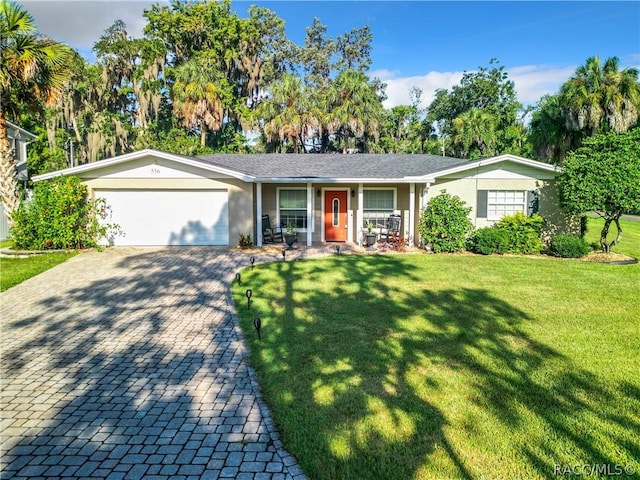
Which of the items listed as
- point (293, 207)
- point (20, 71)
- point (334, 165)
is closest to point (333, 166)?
point (334, 165)

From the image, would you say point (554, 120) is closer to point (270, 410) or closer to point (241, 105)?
point (270, 410)

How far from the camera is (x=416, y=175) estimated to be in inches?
531

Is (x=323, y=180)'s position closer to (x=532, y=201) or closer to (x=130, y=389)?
(x=532, y=201)

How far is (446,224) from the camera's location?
1303 centimetres

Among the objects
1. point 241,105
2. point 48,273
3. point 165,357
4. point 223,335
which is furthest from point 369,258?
point 241,105

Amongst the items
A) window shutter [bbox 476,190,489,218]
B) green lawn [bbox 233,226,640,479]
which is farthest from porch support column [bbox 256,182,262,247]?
window shutter [bbox 476,190,489,218]

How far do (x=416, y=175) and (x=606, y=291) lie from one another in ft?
22.2

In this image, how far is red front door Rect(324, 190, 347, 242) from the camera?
50.2 feet

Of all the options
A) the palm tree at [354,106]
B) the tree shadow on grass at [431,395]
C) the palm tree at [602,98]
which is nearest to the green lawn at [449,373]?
the tree shadow on grass at [431,395]

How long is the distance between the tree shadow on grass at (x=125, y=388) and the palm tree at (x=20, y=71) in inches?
313

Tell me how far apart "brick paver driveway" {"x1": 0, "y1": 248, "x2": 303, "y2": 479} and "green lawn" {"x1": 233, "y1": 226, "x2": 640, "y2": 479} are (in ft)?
1.34

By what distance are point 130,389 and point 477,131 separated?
28.9 meters

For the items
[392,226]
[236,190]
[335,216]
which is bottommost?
[392,226]

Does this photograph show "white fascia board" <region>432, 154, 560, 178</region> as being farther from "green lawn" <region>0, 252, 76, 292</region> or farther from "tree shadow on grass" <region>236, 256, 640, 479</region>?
"green lawn" <region>0, 252, 76, 292</region>
